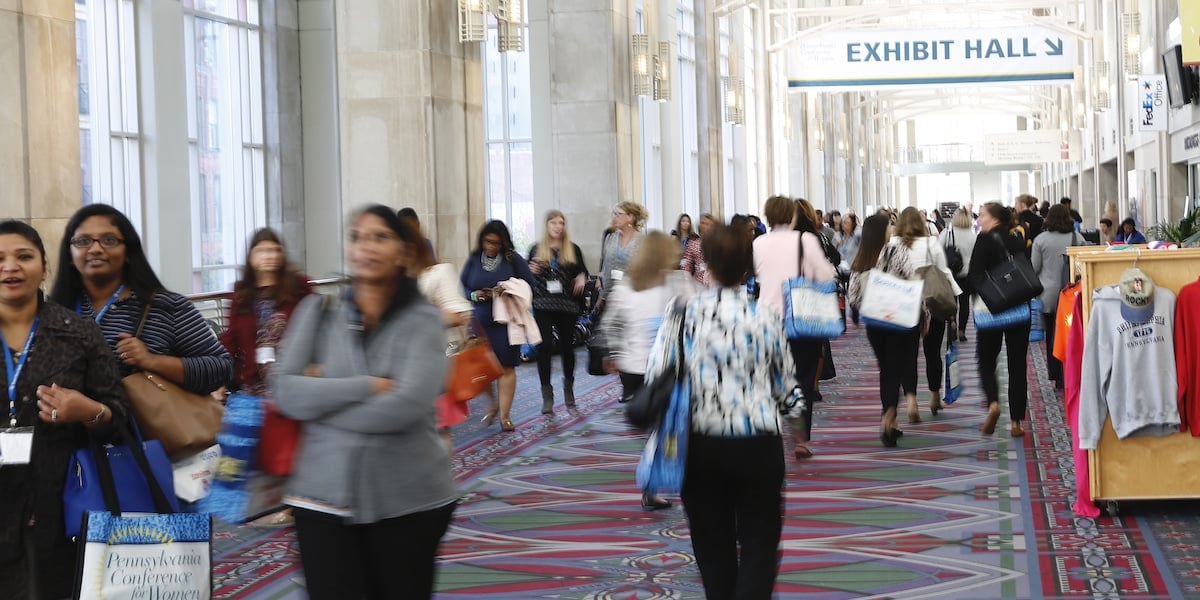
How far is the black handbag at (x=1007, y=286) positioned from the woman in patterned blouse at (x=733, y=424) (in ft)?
17.3

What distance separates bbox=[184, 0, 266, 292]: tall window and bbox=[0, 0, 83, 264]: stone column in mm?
8241

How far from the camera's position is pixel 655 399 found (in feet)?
13.9

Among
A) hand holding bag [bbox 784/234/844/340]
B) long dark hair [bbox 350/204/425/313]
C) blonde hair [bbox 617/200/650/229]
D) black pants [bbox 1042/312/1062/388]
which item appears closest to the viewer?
long dark hair [bbox 350/204/425/313]

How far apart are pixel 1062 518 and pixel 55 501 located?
16.1 ft

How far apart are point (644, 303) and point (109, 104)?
855 cm

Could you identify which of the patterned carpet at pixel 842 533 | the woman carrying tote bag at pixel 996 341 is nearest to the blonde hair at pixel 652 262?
the patterned carpet at pixel 842 533

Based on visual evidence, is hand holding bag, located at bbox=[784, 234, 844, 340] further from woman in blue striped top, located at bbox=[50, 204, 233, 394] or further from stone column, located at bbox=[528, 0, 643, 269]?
stone column, located at bbox=[528, 0, 643, 269]

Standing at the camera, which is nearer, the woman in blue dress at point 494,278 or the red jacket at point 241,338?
the red jacket at point 241,338

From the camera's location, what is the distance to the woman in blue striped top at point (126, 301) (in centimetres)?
421

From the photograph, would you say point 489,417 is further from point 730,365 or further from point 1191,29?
point 1191,29

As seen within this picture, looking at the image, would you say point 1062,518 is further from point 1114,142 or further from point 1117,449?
point 1114,142

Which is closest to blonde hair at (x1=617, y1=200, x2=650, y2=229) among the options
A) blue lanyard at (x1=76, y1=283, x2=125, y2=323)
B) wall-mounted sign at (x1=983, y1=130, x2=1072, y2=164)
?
blue lanyard at (x1=76, y1=283, x2=125, y2=323)

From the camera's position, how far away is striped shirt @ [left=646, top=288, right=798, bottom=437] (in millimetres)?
4250

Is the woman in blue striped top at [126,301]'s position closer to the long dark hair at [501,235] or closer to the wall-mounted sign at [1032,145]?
the long dark hair at [501,235]
